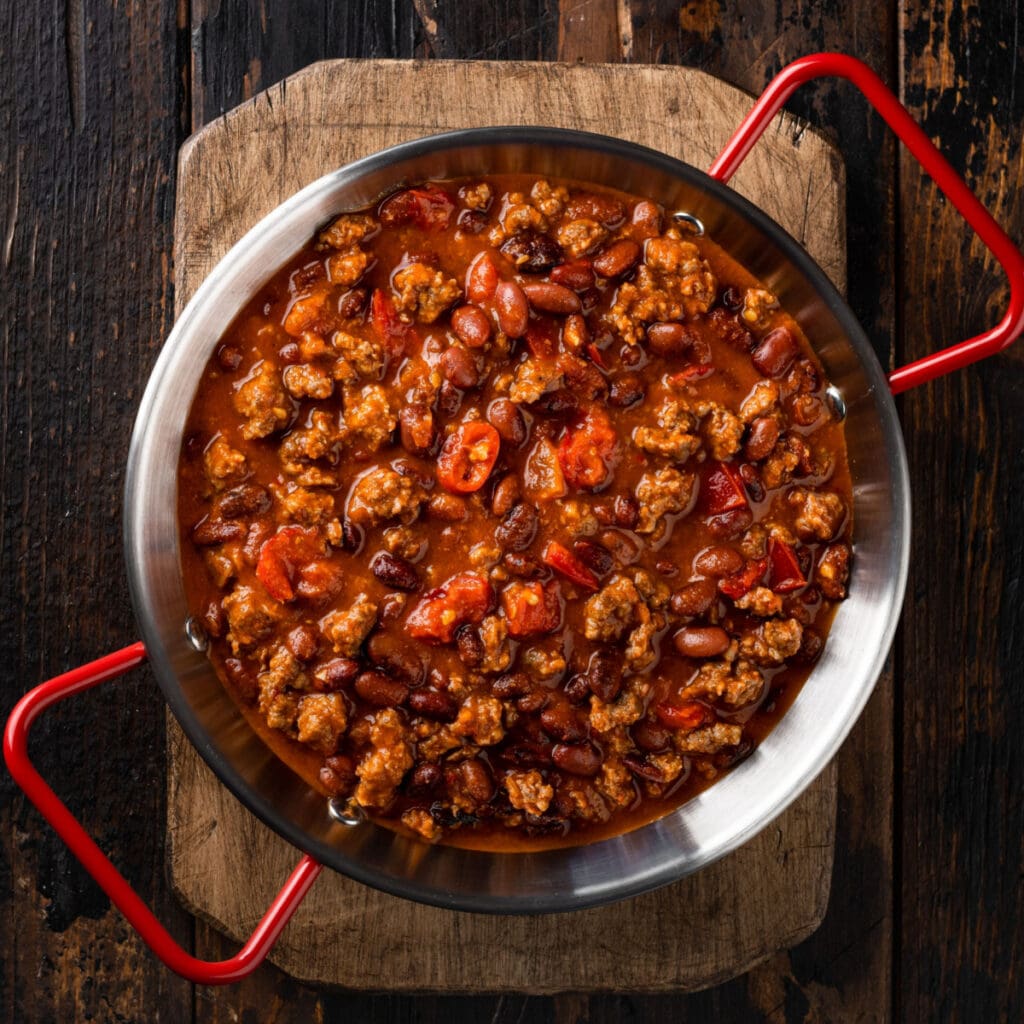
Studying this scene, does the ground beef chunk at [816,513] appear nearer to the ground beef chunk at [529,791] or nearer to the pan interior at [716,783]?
the pan interior at [716,783]

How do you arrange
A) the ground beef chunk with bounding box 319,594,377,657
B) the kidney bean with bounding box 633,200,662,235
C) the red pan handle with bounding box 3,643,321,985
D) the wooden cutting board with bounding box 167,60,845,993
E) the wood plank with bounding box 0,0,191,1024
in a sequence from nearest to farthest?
the red pan handle with bounding box 3,643,321,985 → the ground beef chunk with bounding box 319,594,377,657 → the kidney bean with bounding box 633,200,662,235 → the wooden cutting board with bounding box 167,60,845,993 → the wood plank with bounding box 0,0,191,1024

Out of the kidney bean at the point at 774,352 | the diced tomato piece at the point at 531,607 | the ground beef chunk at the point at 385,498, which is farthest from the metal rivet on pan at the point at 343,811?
the kidney bean at the point at 774,352

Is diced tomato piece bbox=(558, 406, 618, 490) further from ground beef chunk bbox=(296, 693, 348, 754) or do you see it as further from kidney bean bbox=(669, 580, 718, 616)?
ground beef chunk bbox=(296, 693, 348, 754)

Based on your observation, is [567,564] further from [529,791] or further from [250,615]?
[250,615]

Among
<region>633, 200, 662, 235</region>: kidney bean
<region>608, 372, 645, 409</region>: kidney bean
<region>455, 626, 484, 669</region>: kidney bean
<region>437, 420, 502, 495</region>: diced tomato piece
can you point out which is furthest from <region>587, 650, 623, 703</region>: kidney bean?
<region>633, 200, 662, 235</region>: kidney bean

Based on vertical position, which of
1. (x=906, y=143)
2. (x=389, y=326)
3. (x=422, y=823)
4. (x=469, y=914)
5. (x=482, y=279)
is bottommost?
(x=469, y=914)

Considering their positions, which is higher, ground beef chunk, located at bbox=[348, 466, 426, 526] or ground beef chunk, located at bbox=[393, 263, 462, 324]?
ground beef chunk, located at bbox=[393, 263, 462, 324]

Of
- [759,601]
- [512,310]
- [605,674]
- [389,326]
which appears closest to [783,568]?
[759,601]

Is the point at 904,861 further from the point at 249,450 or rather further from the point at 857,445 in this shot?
the point at 249,450
